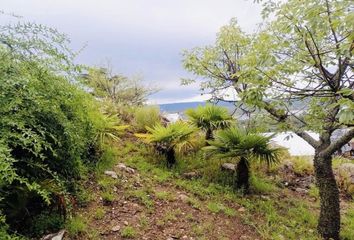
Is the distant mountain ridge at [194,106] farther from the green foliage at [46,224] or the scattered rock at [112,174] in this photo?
the green foliage at [46,224]

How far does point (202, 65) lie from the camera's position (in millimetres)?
5598

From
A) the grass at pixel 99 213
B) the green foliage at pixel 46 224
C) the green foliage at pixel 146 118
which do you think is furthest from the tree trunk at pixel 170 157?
the green foliage at pixel 46 224

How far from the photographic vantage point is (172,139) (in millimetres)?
5781

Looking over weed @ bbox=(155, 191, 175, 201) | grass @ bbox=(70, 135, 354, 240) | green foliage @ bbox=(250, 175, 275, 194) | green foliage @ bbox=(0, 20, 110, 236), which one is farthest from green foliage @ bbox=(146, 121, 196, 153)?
green foliage @ bbox=(0, 20, 110, 236)

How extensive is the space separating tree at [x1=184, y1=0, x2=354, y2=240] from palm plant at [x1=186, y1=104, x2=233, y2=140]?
134 centimetres

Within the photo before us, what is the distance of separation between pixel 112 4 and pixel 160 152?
2756 mm

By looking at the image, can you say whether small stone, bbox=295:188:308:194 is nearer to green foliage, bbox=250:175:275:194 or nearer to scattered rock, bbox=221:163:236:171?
green foliage, bbox=250:175:275:194

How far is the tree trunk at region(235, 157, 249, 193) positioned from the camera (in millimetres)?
5273

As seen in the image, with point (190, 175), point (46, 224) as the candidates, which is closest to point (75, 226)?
point (46, 224)

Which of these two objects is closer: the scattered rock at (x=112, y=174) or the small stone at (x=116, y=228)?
the small stone at (x=116, y=228)

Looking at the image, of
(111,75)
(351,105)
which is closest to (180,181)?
(351,105)

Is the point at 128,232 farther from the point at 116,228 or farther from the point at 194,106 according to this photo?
the point at 194,106

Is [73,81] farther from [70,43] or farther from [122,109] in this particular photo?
[122,109]

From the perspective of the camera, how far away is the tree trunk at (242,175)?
208 inches
